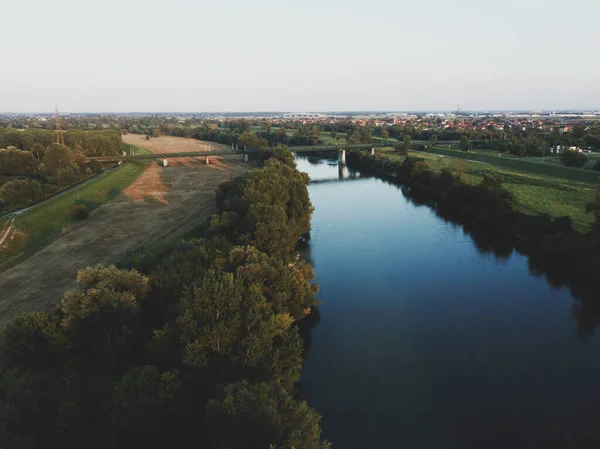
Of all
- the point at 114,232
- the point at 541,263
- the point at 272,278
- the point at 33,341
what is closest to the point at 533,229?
the point at 541,263

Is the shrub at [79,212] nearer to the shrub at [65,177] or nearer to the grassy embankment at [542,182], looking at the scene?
the shrub at [65,177]

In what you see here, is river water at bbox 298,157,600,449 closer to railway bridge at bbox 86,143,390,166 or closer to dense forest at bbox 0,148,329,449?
dense forest at bbox 0,148,329,449

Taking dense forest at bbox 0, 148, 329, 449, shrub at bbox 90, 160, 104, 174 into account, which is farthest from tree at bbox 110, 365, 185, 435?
shrub at bbox 90, 160, 104, 174

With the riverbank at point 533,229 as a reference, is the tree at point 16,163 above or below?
above

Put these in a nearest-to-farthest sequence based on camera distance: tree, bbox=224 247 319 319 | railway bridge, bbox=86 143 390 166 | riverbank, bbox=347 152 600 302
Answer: tree, bbox=224 247 319 319
riverbank, bbox=347 152 600 302
railway bridge, bbox=86 143 390 166

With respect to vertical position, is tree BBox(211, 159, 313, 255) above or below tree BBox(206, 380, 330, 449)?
above

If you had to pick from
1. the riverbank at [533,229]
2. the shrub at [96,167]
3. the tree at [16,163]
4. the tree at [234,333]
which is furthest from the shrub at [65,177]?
the riverbank at [533,229]

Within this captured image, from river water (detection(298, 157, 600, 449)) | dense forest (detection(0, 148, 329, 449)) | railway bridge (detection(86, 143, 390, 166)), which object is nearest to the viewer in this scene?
dense forest (detection(0, 148, 329, 449))
